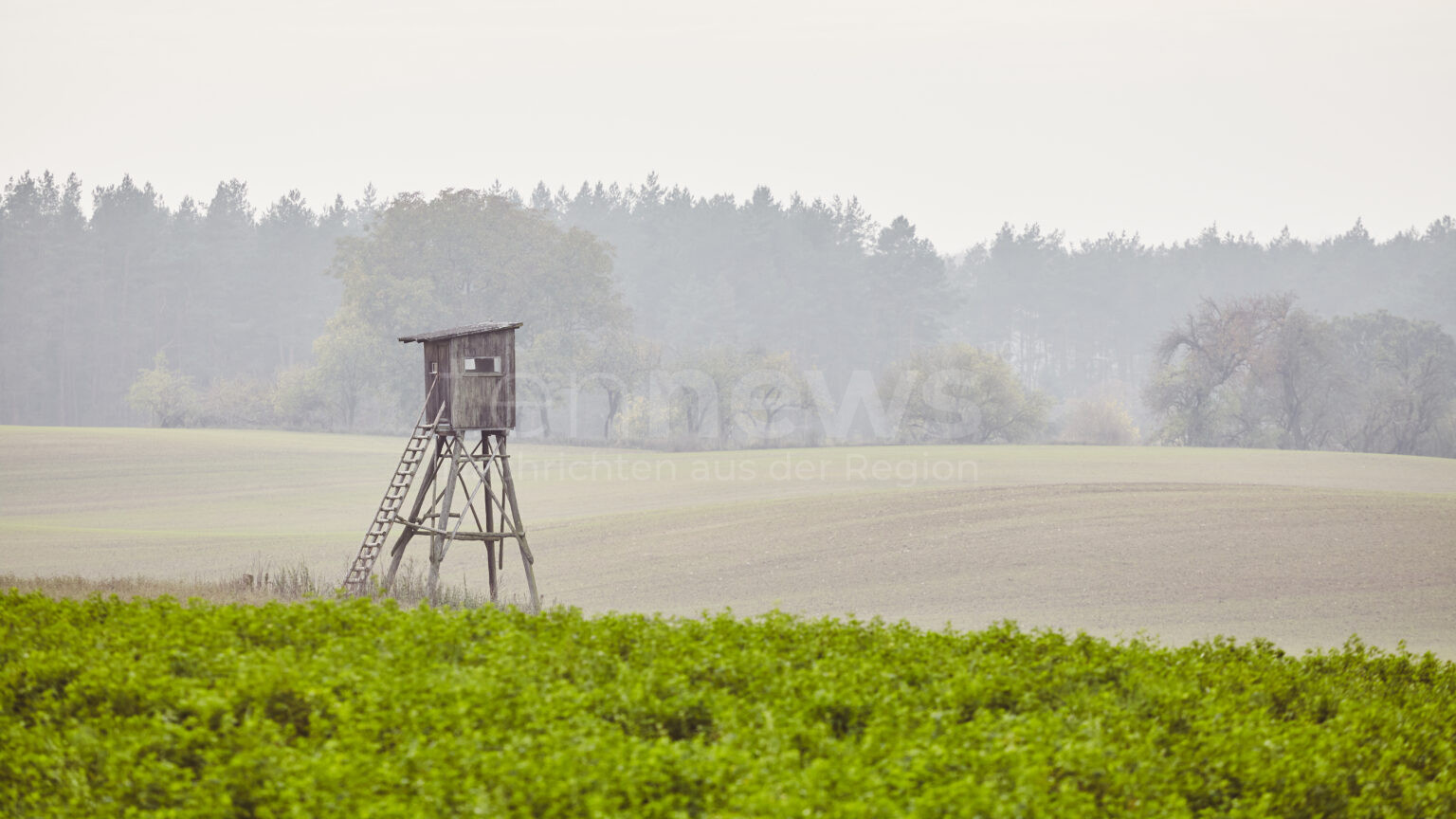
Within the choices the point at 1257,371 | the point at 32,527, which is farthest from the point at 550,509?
the point at 1257,371

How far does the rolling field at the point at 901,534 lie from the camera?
21875 mm

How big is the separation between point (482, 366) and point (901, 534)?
1204cm

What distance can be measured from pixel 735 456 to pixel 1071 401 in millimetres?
66688

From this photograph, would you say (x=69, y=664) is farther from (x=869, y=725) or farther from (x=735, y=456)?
(x=735, y=456)

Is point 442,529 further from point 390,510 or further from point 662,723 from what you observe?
point 662,723

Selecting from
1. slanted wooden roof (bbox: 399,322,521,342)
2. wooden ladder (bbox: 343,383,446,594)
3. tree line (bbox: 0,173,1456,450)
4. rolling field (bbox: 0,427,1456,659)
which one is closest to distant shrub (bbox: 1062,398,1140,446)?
tree line (bbox: 0,173,1456,450)

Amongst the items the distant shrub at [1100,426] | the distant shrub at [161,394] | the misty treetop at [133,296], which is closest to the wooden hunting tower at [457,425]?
the distant shrub at [1100,426]

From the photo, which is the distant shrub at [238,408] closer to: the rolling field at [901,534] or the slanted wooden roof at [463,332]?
the rolling field at [901,534]

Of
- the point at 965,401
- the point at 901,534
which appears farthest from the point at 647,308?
the point at 901,534

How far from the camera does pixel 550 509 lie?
126ft

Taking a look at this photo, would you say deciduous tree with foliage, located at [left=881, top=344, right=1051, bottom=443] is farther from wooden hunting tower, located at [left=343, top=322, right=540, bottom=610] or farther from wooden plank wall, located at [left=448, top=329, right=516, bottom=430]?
wooden hunting tower, located at [left=343, top=322, right=540, bottom=610]

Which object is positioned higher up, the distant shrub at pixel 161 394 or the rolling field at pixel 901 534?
the distant shrub at pixel 161 394

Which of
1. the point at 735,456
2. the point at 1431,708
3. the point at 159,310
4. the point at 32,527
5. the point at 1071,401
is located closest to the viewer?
the point at 1431,708

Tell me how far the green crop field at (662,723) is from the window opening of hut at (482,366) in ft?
41.3
